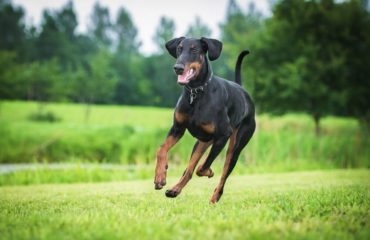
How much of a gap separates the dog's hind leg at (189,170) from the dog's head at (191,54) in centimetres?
74

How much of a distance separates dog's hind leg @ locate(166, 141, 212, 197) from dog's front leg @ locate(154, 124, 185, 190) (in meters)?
0.14

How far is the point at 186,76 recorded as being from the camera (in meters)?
4.38

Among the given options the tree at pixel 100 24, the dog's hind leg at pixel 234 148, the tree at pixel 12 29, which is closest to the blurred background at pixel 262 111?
the dog's hind leg at pixel 234 148

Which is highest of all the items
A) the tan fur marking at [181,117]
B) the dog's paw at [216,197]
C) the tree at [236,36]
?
the tree at [236,36]

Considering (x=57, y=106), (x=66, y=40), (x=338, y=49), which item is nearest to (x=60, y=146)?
(x=338, y=49)

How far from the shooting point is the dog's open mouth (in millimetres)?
4296

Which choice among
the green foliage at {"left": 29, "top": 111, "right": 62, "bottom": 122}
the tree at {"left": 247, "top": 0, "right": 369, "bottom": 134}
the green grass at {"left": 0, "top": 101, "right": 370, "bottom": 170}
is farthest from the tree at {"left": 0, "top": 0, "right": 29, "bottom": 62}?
the tree at {"left": 247, "top": 0, "right": 369, "bottom": 134}

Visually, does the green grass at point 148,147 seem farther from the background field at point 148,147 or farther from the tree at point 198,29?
the tree at point 198,29

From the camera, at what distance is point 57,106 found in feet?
134

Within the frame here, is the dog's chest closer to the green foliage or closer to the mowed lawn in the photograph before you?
the mowed lawn

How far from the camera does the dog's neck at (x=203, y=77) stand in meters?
4.55

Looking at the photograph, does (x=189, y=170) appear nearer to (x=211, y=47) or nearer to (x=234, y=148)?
(x=234, y=148)

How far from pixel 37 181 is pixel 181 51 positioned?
319 inches

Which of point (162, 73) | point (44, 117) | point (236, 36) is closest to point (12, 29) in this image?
point (162, 73)
